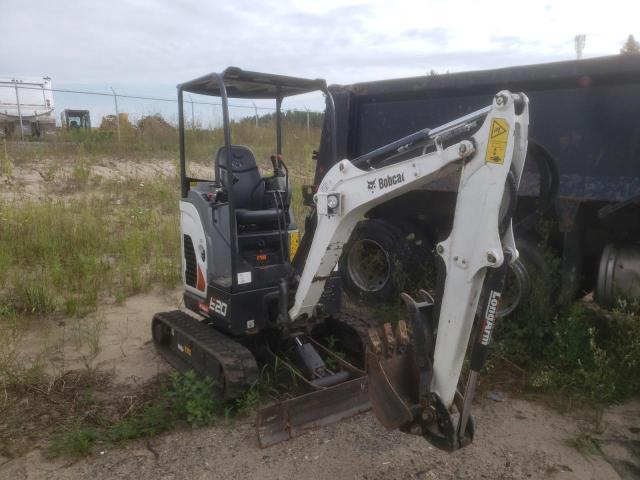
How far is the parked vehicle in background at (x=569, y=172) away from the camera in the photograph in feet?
14.5

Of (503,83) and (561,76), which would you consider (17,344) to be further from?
(561,76)

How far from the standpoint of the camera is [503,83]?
4957mm

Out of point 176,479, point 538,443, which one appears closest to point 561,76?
point 538,443

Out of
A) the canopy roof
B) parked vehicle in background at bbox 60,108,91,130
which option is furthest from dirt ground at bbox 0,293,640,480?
parked vehicle in background at bbox 60,108,91,130

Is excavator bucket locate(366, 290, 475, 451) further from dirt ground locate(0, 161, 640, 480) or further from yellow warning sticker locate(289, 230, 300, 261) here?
yellow warning sticker locate(289, 230, 300, 261)

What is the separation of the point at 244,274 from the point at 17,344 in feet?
7.87

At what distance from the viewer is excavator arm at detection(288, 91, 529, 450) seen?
2.54 metres

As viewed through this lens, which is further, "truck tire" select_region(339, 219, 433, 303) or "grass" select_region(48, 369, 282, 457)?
"truck tire" select_region(339, 219, 433, 303)

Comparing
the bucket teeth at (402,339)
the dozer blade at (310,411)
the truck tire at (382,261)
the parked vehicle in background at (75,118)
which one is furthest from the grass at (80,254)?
the parked vehicle in background at (75,118)

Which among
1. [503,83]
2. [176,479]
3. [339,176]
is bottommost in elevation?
[176,479]

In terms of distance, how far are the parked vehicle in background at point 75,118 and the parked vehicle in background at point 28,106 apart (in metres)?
0.53

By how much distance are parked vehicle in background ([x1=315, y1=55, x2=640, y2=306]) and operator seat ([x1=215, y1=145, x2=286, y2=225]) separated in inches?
71.2

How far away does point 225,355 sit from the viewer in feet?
12.3

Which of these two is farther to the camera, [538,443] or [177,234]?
[177,234]
